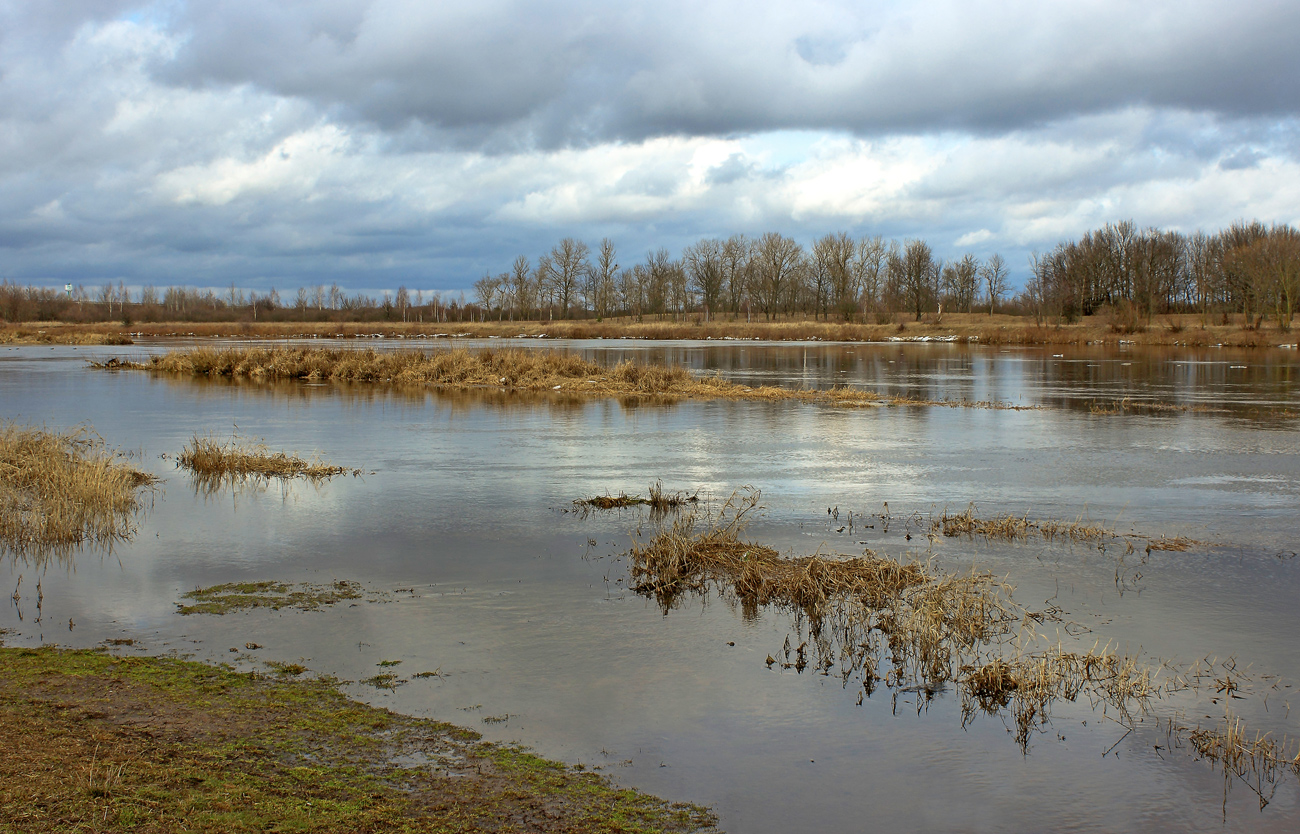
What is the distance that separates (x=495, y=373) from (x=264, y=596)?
89.0ft

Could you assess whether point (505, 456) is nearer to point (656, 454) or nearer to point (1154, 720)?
point (656, 454)

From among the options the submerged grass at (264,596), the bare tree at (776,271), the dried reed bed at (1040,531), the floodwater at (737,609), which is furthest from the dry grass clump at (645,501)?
the bare tree at (776,271)

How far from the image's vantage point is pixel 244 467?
15.2 m

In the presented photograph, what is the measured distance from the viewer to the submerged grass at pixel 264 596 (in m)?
8.27

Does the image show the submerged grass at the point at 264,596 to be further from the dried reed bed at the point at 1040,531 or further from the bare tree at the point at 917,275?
the bare tree at the point at 917,275

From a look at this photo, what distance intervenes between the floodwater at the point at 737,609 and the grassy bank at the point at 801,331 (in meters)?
→ 59.2

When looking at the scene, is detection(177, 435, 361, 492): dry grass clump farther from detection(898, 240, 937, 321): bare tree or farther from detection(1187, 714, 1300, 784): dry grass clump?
detection(898, 240, 937, 321): bare tree

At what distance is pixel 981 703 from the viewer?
6.73 metres

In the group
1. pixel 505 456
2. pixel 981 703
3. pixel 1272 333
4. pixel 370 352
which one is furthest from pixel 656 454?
pixel 1272 333

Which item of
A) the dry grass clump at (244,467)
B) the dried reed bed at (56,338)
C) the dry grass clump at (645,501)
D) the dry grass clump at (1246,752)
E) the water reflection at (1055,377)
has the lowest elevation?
the dry grass clump at (1246,752)

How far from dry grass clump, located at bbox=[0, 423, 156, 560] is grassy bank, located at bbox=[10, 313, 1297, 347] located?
61.0 meters

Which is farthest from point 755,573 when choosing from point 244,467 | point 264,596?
point 244,467

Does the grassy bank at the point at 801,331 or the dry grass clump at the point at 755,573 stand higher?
the grassy bank at the point at 801,331

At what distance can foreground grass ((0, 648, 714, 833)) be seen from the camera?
4562 millimetres
